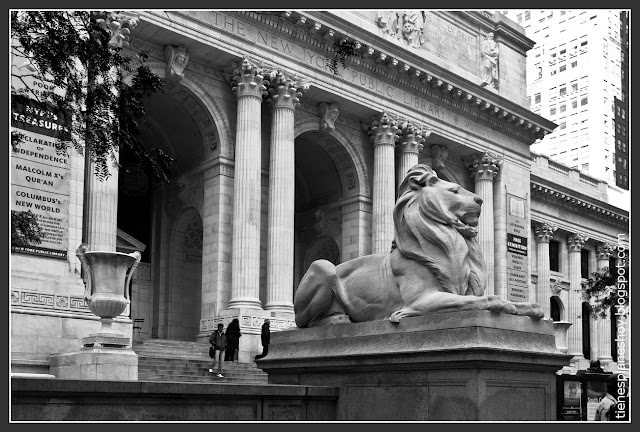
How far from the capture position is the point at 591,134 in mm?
75625

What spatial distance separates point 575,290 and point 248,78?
30.6 meters

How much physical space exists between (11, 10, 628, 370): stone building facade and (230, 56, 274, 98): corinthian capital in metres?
0.05

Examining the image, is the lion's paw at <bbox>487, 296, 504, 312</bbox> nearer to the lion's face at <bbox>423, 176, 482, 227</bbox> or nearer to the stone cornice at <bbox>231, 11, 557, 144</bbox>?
the lion's face at <bbox>423, 176, 482, 227</bbox>

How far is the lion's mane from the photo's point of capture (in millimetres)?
10617

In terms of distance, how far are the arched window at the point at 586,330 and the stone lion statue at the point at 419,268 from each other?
156 ft

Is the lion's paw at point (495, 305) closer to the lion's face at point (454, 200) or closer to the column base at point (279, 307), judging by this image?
the lion's face at point (454, 200)

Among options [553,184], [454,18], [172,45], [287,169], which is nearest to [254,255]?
[287,169]

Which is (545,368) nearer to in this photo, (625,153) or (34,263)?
(34,263)

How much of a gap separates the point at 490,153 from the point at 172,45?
56.6ft

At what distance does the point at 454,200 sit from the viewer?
1082 centimetres

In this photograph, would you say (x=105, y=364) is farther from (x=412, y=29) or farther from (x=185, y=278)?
(x=412, y=29)

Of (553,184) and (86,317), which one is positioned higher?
(553,184)

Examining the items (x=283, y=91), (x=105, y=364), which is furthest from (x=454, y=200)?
(x=283, y=91)

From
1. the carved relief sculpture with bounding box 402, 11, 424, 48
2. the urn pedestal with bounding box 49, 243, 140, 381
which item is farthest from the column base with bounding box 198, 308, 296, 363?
the carved relief sculpture with bounding box 402, 11, 424, 48
